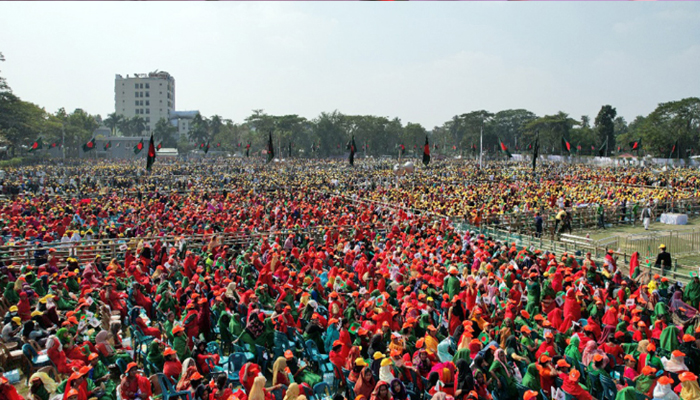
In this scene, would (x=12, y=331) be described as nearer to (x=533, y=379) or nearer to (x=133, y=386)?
(x=133, y=386)

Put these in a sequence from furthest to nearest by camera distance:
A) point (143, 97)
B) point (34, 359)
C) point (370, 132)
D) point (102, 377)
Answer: point (143, 97)
point (370, 132)
point (34, 359)
point (102, 377)

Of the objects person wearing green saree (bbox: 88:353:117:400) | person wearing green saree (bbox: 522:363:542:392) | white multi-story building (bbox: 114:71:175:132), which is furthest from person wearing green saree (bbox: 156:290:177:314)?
white multi-story building (bbox: 114:71:175:132)

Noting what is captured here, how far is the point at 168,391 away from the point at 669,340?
698 cm

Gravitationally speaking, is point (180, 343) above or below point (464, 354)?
below

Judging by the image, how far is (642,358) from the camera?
6.47 metres

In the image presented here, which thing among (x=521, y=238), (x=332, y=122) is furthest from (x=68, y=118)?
(x=521, y=238)

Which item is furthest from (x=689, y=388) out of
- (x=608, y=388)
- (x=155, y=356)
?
(x=155, y=356)

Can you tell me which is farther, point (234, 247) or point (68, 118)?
point (68, 118)

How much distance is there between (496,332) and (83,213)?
18.4m

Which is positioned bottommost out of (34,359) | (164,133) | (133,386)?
(34,359)

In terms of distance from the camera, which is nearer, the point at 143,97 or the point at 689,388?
the point at 689,388

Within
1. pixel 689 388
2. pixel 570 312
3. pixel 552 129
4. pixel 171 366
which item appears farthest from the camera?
pixel 552 129

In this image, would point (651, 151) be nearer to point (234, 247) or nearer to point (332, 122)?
point (332, 122)

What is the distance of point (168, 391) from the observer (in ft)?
20.7
